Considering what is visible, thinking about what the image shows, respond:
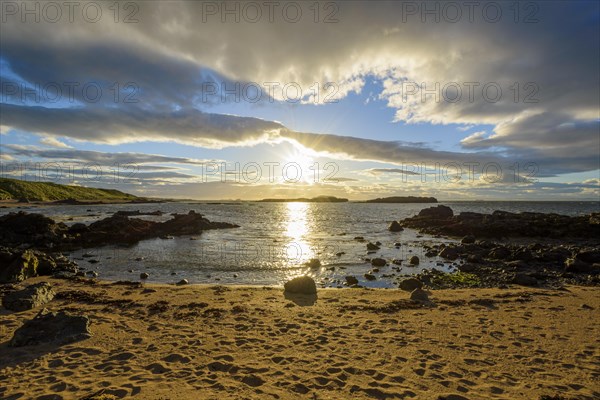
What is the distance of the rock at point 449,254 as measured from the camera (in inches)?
1268

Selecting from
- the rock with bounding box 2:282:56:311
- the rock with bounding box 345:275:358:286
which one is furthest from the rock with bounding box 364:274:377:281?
the rock with bounding box 2:282:56:311

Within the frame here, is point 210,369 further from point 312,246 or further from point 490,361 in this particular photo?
point 312,246

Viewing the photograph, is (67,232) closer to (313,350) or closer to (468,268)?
(313,350)

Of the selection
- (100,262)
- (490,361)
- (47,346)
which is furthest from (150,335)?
(100,262)

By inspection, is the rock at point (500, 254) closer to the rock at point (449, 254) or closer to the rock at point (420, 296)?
the rock at point (449, 254)

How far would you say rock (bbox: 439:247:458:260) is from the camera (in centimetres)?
3222

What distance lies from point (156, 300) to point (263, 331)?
722 centimetres

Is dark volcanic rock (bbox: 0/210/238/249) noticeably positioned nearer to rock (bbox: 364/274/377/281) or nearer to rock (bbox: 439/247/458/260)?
rock (bbox: 364/274/377/281)

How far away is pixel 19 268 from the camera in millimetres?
20250

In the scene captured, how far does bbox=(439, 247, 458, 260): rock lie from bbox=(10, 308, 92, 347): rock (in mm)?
30875

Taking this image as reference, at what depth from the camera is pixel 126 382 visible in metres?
8.39

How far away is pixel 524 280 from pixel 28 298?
2826cm

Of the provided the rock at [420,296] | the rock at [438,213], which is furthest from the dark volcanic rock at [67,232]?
the rock at [438,213]

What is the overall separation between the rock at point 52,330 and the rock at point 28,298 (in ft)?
12.8
